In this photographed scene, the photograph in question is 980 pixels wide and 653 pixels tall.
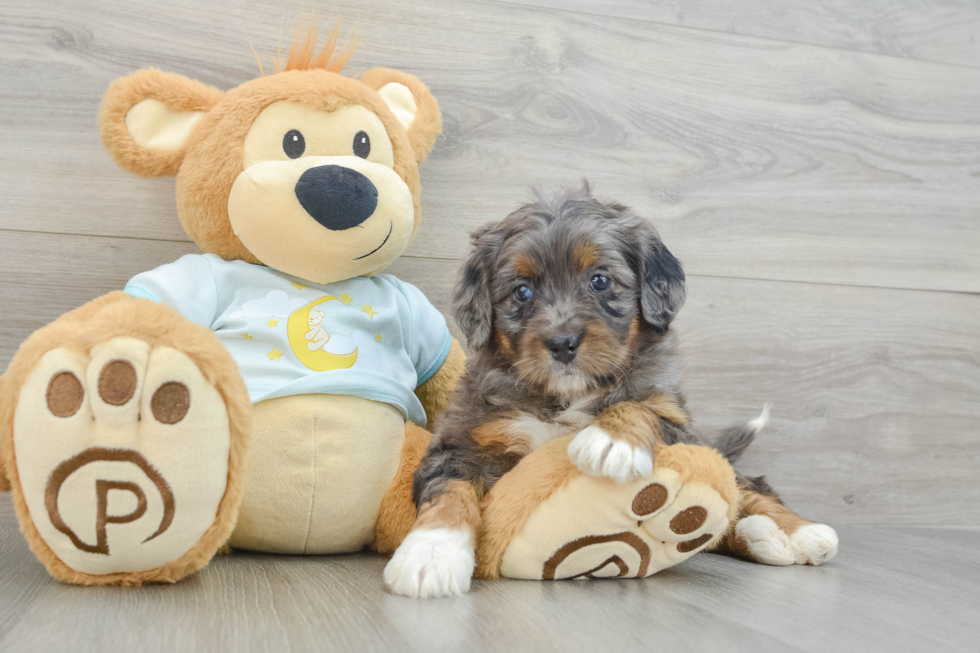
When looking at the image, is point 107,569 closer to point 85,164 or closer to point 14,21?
point 85,164

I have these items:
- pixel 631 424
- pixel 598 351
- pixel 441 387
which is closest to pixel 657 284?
pixel 598 351

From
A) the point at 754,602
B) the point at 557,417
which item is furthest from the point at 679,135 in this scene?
the point at 754,602

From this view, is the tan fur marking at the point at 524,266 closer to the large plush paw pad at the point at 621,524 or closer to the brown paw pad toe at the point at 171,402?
the large plush paw pad at the point at 621,524

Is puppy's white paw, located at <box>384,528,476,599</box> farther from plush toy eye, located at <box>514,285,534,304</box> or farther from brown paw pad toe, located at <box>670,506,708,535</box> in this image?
plush toy eye, located at <box>514,285,534,304</box>

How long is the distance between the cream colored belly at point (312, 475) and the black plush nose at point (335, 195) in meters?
0.42

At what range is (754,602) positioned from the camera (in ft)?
4.87

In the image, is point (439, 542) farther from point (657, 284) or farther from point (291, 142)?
point (291, 142)

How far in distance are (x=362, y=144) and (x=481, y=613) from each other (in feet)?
3.77

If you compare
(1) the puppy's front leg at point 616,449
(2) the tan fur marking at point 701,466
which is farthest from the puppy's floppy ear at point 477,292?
(2) the tan fur marking at point 701,466

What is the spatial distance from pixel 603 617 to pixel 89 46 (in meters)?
2.07

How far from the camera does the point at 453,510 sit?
1580 millimetres

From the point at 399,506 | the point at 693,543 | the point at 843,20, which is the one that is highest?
the point at 843,20

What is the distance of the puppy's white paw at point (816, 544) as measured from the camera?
6.26ft

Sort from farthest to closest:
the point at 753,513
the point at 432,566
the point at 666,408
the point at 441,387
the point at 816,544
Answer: the point at 441,387 → the point at 753,513 → the point at 816,544 → the point at 666,408 → the point at 432,566
